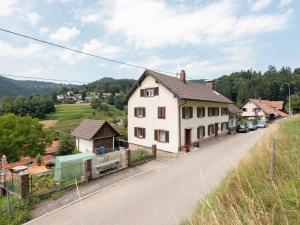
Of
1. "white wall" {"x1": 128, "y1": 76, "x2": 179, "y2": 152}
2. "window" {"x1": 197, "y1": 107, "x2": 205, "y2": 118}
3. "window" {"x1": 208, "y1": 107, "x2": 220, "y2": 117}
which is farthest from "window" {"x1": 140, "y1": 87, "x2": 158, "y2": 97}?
"window" {"x1": 208, "y1": 107, "x2": 220, "y2": 117}

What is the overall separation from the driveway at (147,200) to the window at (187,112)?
28.7 feet

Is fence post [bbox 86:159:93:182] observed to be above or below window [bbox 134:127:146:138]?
below

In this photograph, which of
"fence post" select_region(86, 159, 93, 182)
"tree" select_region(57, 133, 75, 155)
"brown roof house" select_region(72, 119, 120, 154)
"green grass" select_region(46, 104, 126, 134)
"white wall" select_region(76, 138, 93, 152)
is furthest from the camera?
"green grass" select_region(46, 104, 126, 134)

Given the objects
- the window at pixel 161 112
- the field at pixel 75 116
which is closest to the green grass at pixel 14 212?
the window at pixel 161 112

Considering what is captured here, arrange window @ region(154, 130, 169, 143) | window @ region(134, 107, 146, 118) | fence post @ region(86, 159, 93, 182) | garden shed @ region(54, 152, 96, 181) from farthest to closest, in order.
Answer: window @ region(134, 107, 146, 118)
window @ region(154, 130, 169, 143)
fence post @ region(86, 159, 93, 182)
garden shed @ region(54, 152, 96, 181)

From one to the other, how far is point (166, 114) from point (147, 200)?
47.1 ft

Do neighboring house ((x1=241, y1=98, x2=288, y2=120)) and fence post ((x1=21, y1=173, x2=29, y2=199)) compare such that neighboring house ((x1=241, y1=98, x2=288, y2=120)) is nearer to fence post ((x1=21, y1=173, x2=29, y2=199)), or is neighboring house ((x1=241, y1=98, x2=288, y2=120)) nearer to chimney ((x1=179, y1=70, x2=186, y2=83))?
chimney ((x1=179, y1=70, x2=186, y2=83))

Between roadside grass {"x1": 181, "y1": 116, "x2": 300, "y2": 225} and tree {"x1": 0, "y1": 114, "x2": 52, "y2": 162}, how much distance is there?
27.8m

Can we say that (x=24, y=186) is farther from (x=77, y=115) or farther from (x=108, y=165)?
(x=77, y=115)

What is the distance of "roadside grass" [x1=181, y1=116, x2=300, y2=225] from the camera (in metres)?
3.48

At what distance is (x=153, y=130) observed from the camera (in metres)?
25.8

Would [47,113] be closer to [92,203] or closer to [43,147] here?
[43,147]

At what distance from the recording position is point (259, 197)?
13.3ft

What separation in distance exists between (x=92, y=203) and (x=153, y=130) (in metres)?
15.6
